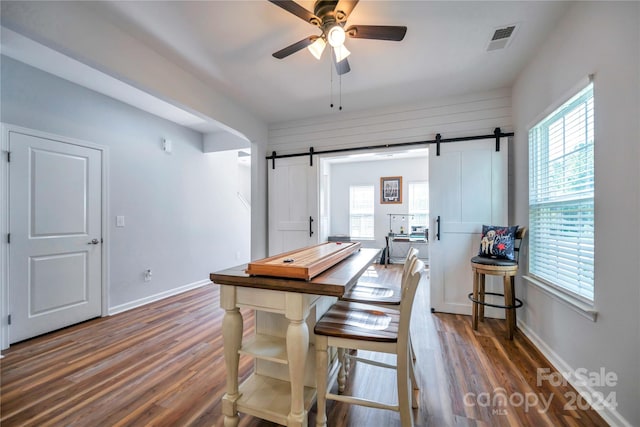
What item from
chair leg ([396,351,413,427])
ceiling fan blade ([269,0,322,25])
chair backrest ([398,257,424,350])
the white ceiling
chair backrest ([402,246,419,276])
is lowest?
chair leg ([396,351,413,427])

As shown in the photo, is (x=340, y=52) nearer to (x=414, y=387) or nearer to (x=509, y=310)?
(x=414, y=387)

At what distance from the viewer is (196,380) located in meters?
1.93

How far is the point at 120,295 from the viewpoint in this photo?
3.34 metres

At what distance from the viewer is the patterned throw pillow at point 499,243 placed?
260 cm

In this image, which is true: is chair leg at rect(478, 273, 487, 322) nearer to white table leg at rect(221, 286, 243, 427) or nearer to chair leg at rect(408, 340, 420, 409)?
chair leg at rect(408, 340, 420, 409)

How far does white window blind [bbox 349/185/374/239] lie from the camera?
729 centimetres

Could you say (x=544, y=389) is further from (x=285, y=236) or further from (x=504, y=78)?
(x=285, y=236)

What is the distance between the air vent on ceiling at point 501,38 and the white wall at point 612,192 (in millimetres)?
306

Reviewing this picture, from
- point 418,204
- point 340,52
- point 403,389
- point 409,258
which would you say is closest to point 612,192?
point 409,258

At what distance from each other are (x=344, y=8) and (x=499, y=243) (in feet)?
8.25

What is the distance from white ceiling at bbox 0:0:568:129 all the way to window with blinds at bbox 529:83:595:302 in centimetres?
76

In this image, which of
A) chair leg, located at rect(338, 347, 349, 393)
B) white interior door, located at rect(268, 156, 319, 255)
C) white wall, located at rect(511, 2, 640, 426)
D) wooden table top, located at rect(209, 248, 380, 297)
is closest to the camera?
wooden table top, located at rect(209, 248, 380, 297)

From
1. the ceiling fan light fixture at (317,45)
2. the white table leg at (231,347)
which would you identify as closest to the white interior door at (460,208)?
the ceiling fan light fixture at (317,45)

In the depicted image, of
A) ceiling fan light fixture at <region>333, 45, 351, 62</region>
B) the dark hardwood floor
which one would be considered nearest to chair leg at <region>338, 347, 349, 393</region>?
the dark hardwood floor
